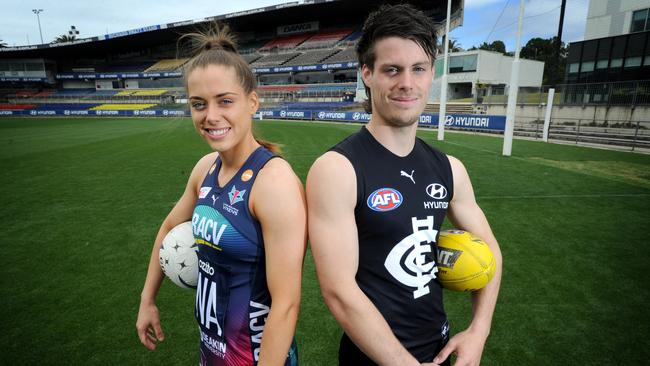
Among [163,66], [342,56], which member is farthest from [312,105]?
[163,66]

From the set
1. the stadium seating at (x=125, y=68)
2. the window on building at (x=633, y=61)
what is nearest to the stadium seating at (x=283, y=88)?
the stadium seating at (x=125, y=68)

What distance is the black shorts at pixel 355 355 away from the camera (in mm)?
1725

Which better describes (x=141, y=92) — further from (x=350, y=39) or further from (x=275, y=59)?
(x=350, y=39)

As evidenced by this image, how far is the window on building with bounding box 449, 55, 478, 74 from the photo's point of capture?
41.6 metres

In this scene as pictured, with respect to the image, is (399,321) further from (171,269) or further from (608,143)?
(608,143)

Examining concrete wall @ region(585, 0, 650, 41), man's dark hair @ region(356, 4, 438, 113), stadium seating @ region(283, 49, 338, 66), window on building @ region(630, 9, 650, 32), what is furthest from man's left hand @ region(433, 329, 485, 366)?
stadium seating @ region(283, 49, 338, 66)

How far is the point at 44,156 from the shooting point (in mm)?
13469

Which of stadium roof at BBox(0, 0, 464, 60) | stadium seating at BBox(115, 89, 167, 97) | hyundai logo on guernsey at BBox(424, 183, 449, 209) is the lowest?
hyundai logo on guernsey at BBox(424, 183, 449, 209)

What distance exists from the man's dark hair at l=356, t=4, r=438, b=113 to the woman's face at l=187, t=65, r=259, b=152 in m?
0.65

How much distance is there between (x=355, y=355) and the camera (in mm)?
1757

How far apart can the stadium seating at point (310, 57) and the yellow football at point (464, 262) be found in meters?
48.9

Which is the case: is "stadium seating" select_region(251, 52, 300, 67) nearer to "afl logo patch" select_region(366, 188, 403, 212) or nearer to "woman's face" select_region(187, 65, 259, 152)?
"woman's face" select_region(187, 65, 259, 152)

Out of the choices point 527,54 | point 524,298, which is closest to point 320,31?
point 527,54

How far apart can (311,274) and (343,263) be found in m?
3.19
